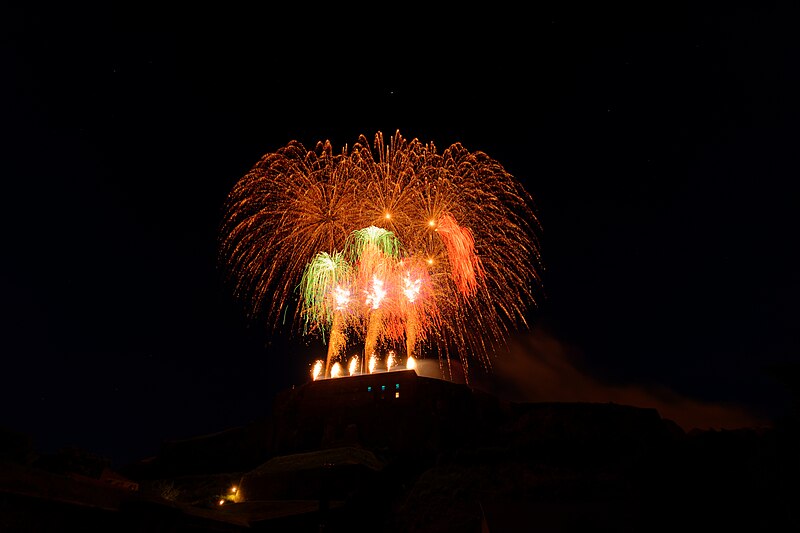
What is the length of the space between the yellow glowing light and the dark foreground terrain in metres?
2.93

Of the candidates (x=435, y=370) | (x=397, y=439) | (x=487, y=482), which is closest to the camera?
(x=487, y=482)

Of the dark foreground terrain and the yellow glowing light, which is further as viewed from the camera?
the yellow glowing light

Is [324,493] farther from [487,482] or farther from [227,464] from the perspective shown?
[227,464]

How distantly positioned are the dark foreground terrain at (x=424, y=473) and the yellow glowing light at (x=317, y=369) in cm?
293

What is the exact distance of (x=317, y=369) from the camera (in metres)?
37.5

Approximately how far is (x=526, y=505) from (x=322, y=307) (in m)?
23.6

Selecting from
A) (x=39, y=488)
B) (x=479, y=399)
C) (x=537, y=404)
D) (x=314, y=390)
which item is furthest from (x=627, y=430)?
(x=39, y=488)

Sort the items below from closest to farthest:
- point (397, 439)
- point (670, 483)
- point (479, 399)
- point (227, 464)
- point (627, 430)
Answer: point (670, 483) → point (627, 430) → point (397, 439) → point (479, 399) → point (227, 464)

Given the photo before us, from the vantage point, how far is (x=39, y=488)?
895 cm

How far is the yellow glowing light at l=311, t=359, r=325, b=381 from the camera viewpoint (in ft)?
121

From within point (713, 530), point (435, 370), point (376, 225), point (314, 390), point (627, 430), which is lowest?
point (713, 530)

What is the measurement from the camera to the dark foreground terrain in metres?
9.33

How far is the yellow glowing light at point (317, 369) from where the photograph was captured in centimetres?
3689

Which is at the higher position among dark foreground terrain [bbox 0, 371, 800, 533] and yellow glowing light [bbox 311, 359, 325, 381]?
yellow glowing light [bbox 311, 359, 325, 381]
